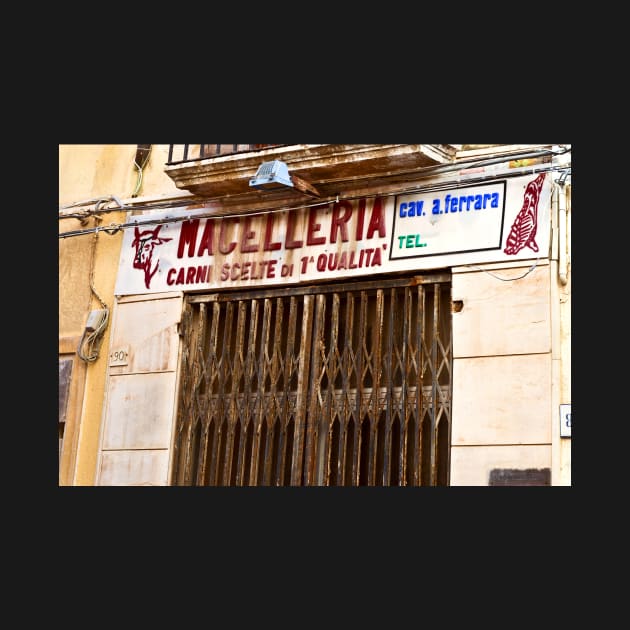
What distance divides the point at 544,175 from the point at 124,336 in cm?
412

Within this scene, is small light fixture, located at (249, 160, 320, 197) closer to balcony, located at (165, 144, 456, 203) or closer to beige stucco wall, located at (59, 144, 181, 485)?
balcony, located at (165, 144, 456, 203)

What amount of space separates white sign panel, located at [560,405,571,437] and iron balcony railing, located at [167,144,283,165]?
3.23m

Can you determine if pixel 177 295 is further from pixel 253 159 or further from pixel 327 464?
pixel 327 464

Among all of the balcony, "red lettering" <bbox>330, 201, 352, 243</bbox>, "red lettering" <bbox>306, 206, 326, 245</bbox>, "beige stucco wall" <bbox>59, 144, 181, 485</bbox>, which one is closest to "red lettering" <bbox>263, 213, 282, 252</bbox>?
the balcony

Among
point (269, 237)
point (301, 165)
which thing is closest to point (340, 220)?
point (301, 165)

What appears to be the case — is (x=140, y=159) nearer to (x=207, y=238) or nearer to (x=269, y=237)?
(x=207, y=238)

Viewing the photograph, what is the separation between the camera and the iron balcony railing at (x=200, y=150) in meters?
9.80

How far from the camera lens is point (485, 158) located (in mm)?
8953

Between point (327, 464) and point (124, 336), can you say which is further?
point (124, 336)

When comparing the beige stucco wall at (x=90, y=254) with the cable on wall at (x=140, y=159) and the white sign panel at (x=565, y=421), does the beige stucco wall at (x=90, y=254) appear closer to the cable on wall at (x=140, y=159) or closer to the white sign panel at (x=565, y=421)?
the cable on wall at (x=140, y=159)

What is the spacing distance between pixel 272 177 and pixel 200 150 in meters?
1.30

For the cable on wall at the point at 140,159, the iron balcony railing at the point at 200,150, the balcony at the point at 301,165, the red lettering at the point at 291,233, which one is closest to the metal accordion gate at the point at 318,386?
the red lettering at the point at 291,233

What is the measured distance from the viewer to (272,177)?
9.12m

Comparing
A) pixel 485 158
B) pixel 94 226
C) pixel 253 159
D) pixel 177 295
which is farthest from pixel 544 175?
pixel 94 226
